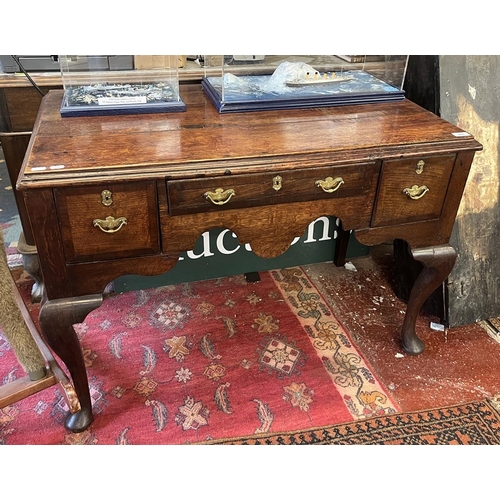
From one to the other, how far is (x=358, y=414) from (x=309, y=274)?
79 cm

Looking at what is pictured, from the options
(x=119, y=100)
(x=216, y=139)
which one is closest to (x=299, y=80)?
(x=216, y=139)

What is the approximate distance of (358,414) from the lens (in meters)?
1.64

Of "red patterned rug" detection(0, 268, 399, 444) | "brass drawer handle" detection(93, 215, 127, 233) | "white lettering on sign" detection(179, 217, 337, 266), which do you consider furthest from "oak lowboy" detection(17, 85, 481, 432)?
"white lettering on sign" detection(179, 217, 337, 266)

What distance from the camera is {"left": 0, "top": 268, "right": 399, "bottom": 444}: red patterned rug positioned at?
158 cm

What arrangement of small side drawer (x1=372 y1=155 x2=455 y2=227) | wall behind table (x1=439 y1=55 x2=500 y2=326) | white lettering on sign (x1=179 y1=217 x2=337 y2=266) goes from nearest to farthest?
small side drawer (x1=372 y1=155 x2=455 y2=227) → wall behind table (x1=439 y1=55 x2=500 y2=326) → white lettering on sign (x1=179 y1=217 x2=337 y2=266)

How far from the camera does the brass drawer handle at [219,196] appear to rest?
128 centimetres

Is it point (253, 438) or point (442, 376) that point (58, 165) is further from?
point (442, 376)

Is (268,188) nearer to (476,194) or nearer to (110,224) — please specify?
(110,224)

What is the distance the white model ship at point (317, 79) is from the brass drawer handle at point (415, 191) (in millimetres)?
532

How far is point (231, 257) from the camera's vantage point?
2211 millimetres

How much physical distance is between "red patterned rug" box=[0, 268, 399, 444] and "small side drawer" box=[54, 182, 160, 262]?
2.03ft

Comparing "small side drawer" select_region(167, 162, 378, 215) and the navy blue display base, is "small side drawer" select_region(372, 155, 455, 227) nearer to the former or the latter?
"small side drawer" select_region(167, 162, 378, 215)

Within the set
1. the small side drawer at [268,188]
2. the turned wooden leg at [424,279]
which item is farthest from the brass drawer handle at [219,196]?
the turned wooden leg at [424,279]
